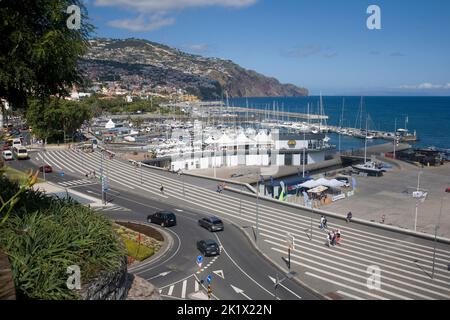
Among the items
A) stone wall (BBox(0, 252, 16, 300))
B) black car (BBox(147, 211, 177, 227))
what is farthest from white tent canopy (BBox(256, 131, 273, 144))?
stone wall (BBox(0, 252, 16, 300))

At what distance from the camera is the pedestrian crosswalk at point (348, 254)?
20.4 m

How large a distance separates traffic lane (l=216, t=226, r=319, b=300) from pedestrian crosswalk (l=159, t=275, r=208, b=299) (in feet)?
8.32

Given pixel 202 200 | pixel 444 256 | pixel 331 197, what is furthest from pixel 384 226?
pixel 202 200

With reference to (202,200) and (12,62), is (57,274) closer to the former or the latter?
(12,62)

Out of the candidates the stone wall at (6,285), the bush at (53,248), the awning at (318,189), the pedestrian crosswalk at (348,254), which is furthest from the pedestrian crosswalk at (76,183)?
the stone wall at (6,285)

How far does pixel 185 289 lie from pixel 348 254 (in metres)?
10.7

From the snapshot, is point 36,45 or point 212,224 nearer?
point 36,45

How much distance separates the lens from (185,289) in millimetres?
19391

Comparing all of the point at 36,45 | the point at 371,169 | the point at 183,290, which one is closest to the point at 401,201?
the point at 371,169

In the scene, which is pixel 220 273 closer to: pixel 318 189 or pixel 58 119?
pixel 318 189

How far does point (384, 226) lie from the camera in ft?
96.7

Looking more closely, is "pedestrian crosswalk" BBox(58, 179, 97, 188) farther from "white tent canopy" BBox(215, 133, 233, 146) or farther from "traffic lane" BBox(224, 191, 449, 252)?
"white tent canopy" BBox(215, 133, 233, 146)

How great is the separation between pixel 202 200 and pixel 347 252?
1561cm

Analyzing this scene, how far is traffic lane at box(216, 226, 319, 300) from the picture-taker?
19.2 metres
